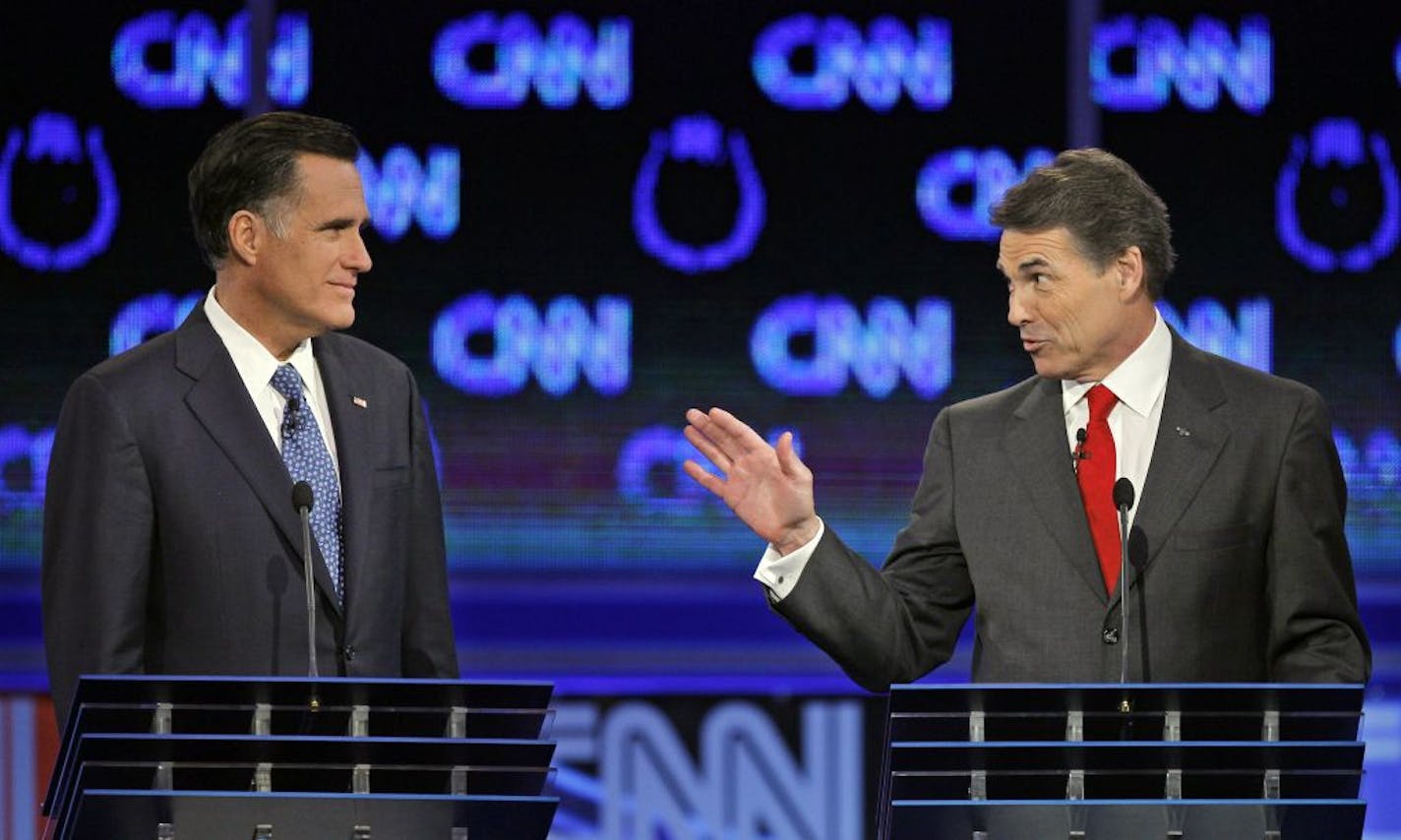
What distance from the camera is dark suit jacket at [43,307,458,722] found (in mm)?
3299

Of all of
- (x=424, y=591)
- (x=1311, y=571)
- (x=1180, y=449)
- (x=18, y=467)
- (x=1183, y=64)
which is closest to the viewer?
(x=1311, y=571)

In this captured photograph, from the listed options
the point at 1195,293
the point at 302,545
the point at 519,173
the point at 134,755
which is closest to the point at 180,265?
the point at 519,173

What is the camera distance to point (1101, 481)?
3.47 m

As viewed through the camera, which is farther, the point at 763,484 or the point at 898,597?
the point at 898,597

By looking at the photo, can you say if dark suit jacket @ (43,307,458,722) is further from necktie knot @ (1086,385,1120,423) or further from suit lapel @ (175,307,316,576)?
necktie knot @ (1086,385,1120,423)

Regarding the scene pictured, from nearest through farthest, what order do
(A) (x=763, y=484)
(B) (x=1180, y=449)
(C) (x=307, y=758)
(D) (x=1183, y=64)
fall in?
(C) (x=307, y=758) → (A) (x=763, y=484) → (B) (x=1180, y=449) → (D) (x=1183, y=64)

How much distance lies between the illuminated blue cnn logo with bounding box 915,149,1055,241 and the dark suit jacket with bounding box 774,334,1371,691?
165cm

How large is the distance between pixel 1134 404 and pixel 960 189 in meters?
1.73

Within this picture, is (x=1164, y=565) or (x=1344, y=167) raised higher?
(x=1344, y=167)

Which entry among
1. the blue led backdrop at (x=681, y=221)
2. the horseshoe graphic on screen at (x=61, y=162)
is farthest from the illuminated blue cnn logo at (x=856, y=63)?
the horseshoe graphic on screen at (x=61, y=162)

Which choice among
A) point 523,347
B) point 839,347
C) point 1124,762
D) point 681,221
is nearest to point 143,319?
point 523,347

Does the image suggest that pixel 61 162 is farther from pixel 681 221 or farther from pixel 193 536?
pixel 193 536

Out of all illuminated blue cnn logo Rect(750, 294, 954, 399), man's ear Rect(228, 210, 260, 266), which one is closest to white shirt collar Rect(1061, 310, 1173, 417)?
man's ear Rect(228, 210, 260, 266)

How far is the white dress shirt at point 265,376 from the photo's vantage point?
3.51 metres
